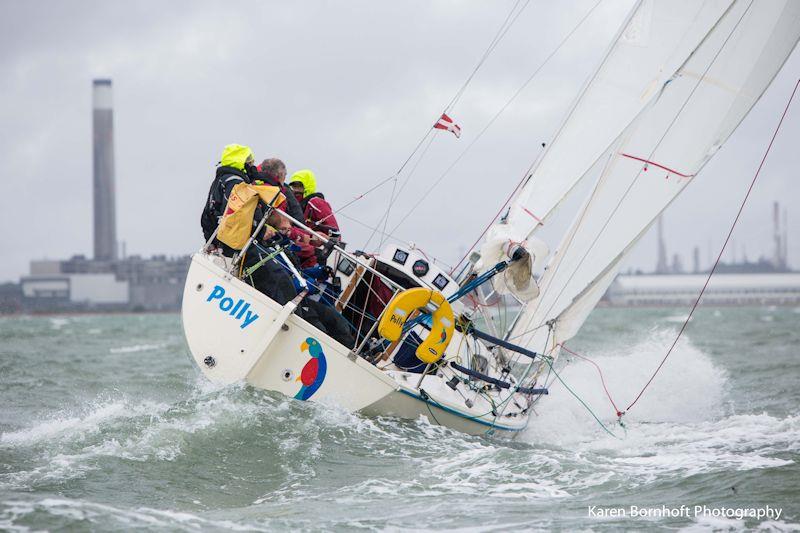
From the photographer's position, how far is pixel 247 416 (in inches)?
313

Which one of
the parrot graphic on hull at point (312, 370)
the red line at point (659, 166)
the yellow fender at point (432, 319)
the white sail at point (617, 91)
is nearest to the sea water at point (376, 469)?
the parrot graphic on hull at point (312, 370)

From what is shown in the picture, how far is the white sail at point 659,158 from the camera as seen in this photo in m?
9.63

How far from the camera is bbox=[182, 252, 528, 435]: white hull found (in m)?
8.05

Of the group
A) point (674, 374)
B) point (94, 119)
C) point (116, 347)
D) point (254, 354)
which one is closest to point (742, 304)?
point (94, 119)

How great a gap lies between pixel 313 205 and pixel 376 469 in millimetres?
2960

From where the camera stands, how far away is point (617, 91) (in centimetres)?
953

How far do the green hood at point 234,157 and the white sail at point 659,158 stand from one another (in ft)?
10.4

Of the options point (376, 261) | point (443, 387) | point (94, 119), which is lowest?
point (443, 387)

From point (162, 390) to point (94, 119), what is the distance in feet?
347

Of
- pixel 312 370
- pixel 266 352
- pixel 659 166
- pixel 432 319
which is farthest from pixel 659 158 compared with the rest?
pixel 266 352

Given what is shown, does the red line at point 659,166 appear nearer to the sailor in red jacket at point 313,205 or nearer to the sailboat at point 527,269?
the sailboat at point 527,269

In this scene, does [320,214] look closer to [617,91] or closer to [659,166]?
[617,91]

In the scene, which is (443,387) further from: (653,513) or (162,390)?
(162,390)

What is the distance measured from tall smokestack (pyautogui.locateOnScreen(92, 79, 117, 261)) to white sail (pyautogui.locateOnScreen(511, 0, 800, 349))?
104 m
